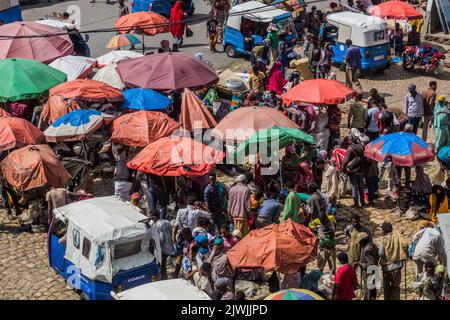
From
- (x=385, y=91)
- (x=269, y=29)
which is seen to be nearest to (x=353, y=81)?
(x=385, y=91)

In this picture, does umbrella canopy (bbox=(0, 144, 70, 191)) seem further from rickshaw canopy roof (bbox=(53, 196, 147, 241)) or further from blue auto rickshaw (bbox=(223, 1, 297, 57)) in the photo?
blue auto rickshaw (bbox=(223, 1, 297, 57))

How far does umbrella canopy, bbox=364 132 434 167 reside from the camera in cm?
1673

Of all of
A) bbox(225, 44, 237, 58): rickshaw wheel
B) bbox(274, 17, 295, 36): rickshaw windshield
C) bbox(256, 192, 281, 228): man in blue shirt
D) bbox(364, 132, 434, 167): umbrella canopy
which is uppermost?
bbox(364, 132, 434, 167): umbrella canopy

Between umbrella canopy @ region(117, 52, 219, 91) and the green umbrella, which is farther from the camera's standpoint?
umbrella canopy @ region(117, 52, 219, 91)

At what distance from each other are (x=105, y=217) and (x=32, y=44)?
431 inches

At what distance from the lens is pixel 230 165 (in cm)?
2014

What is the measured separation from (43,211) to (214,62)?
12698 mm

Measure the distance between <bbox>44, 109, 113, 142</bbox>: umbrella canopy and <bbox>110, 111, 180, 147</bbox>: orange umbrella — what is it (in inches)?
18.1

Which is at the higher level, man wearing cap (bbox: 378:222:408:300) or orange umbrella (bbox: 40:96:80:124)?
orange umbrella (bbox: 40:96:80:124)

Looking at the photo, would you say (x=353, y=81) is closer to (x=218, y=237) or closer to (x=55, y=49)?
(x=55, y=49)

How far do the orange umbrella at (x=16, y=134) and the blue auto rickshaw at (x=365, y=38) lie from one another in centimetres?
1203

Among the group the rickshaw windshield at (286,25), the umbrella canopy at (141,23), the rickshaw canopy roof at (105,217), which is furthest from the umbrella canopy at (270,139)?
the rickshaw windshield at (286,25)

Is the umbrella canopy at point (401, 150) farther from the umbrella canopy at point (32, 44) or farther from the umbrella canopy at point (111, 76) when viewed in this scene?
the umbrella canopy at point (32, 44)

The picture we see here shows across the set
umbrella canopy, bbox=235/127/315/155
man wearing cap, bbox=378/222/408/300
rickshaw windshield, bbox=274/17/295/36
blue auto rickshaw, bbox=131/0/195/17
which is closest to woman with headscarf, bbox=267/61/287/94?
rickshaw windshield, bbox=274/17/295/36
